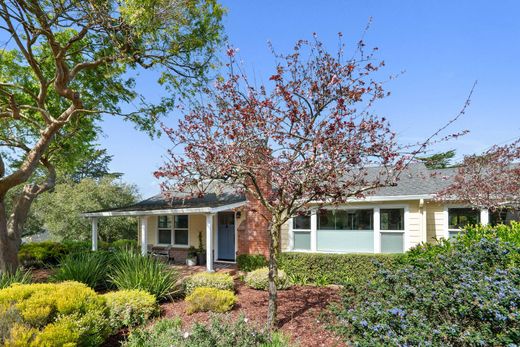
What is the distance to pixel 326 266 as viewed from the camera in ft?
36.6

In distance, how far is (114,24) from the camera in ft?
32.7

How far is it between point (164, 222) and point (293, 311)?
12.3 m

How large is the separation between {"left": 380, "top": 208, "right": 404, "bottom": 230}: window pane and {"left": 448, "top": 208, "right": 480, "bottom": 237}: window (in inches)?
67.7

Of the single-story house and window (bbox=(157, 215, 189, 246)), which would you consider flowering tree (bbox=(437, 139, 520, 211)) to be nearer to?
the single-story house

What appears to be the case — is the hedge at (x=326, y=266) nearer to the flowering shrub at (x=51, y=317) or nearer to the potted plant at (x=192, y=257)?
the potted plant at (x=192, y=257)

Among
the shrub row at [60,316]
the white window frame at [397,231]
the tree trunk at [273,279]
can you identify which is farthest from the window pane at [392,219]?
the shrub row at [60,316]

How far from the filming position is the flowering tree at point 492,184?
1109 cm

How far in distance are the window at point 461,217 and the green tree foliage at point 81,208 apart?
2064 cm

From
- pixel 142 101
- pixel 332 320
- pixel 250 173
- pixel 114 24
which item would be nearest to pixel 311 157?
pixel 250 173

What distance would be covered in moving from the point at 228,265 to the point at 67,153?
8.63 m

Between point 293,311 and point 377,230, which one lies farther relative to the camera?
point 377,230

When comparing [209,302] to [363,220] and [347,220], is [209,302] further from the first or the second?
[363,220]

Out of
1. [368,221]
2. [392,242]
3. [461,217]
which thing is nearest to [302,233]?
[368,221]

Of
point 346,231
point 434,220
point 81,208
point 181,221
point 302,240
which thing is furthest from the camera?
point 81,208
